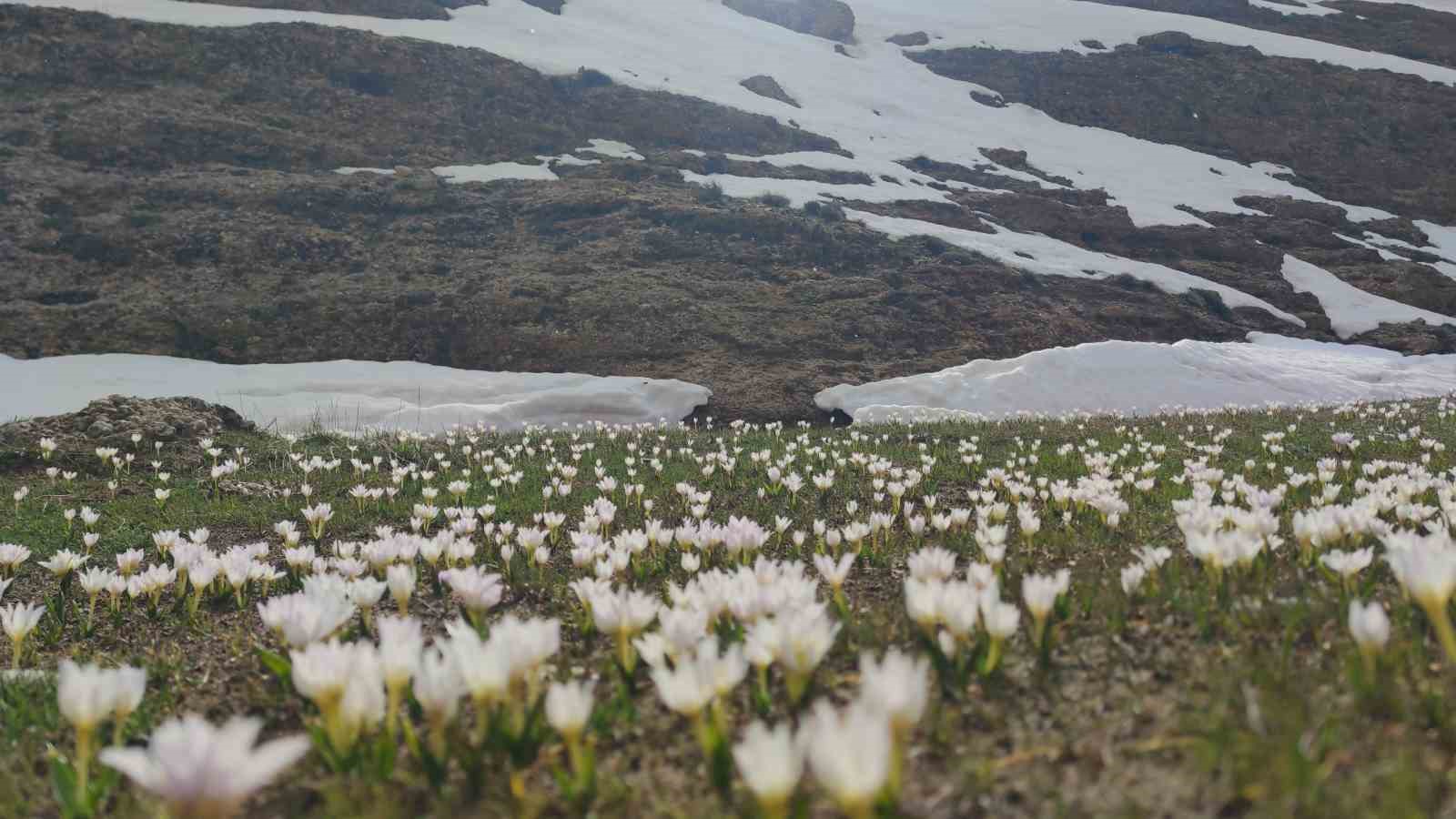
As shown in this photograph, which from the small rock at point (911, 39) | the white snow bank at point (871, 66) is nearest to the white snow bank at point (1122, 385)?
the white snow bank at point (871, 66)

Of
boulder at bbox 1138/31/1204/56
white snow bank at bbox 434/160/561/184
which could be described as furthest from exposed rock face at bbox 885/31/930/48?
white snow bank at bbox 434/160/561/184

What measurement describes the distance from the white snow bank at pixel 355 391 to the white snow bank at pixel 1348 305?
24633 millimetres

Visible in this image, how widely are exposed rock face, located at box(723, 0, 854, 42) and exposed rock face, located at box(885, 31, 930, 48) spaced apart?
4416 millimetres

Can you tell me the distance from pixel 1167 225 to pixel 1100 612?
121 feet

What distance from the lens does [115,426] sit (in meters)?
9.05

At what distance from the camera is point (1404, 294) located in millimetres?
29609

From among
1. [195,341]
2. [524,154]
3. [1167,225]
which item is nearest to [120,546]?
[195,341]

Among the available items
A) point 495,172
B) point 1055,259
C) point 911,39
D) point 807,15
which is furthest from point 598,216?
point 911,39

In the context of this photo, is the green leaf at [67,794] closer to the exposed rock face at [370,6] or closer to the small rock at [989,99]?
the exposed rock face at [370,6]

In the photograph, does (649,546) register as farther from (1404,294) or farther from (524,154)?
(1404,294)

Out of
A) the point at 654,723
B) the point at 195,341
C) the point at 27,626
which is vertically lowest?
the point at 195,341

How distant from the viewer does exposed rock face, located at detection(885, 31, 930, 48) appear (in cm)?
6956

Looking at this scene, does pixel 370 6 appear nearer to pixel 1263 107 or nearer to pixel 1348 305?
pixel 1348 305

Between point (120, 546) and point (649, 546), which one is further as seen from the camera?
point (120, 546)
